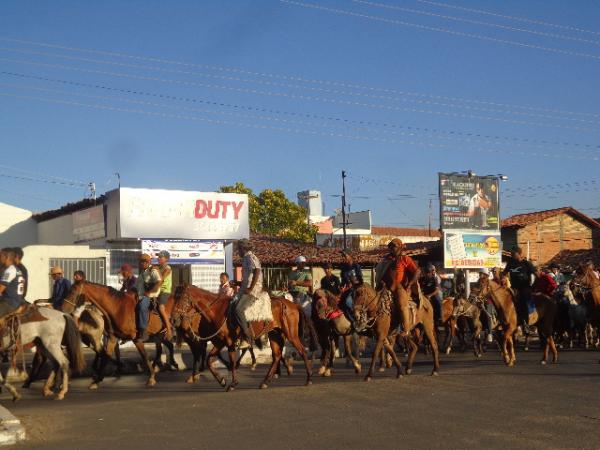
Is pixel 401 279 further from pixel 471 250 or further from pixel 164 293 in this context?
pixel 471 250

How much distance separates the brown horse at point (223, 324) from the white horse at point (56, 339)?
1789 millimetres

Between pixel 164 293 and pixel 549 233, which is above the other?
pixel 549 233

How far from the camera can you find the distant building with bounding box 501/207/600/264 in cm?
4897

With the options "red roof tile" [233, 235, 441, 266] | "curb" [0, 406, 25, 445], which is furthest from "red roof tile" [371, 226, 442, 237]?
"curb" [0, 406, 25, 445]

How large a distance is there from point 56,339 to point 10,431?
3.94 meters

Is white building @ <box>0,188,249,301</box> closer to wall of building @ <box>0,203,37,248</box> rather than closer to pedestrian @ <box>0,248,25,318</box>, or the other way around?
wall of building @ <box>0,203,37,248</box>

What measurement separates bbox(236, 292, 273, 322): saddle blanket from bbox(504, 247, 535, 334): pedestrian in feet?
20.3

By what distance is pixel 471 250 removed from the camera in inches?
1467

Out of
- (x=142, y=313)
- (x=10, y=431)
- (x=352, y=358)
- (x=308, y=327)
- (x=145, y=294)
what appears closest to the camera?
(x=10, y=431)

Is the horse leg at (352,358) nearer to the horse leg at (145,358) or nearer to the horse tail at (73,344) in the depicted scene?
the horse leg at (145,358)

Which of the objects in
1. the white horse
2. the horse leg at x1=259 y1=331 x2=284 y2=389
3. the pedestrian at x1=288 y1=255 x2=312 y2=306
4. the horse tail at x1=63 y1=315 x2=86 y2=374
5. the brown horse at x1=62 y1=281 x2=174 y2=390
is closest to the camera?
the white horse

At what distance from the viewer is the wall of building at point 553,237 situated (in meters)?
49.1

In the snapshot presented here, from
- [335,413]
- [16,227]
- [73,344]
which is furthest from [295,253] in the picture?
[335,413]

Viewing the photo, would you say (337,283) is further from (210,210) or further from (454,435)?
(210,210)
